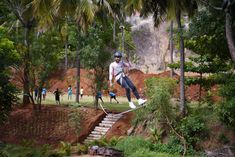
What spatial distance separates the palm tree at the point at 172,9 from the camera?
628 inches

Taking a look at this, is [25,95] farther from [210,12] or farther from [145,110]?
→ [210,12]

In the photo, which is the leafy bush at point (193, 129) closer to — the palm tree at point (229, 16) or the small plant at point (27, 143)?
the palm tree at point (229, 16)

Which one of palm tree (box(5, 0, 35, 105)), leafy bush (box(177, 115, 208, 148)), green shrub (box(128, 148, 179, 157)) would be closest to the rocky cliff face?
palm tree (box(5, 0, 35, 105))

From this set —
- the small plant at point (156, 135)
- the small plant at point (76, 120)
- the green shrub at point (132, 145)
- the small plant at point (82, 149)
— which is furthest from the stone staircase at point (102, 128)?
the small plant at point (156, 135)

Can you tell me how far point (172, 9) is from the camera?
52.2ft

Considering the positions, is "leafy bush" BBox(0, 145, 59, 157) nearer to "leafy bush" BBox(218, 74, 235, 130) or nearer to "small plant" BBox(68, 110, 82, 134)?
"small plant" BBox(68, 110, 82, 134)

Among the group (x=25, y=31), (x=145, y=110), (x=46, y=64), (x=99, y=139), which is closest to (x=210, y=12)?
(x=145, y=110)

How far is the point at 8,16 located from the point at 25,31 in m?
2.85

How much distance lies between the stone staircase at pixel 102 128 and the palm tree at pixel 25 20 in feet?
14.9

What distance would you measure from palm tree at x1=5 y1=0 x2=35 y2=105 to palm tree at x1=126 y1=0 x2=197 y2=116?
22.9ft

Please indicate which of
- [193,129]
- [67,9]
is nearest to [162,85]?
[193,129]

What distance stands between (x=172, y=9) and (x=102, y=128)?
7.34 metres

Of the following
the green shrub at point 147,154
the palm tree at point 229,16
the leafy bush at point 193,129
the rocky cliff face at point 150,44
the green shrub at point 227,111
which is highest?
the rocky cliff face at point 150,44

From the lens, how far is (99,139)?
59.6 feet
